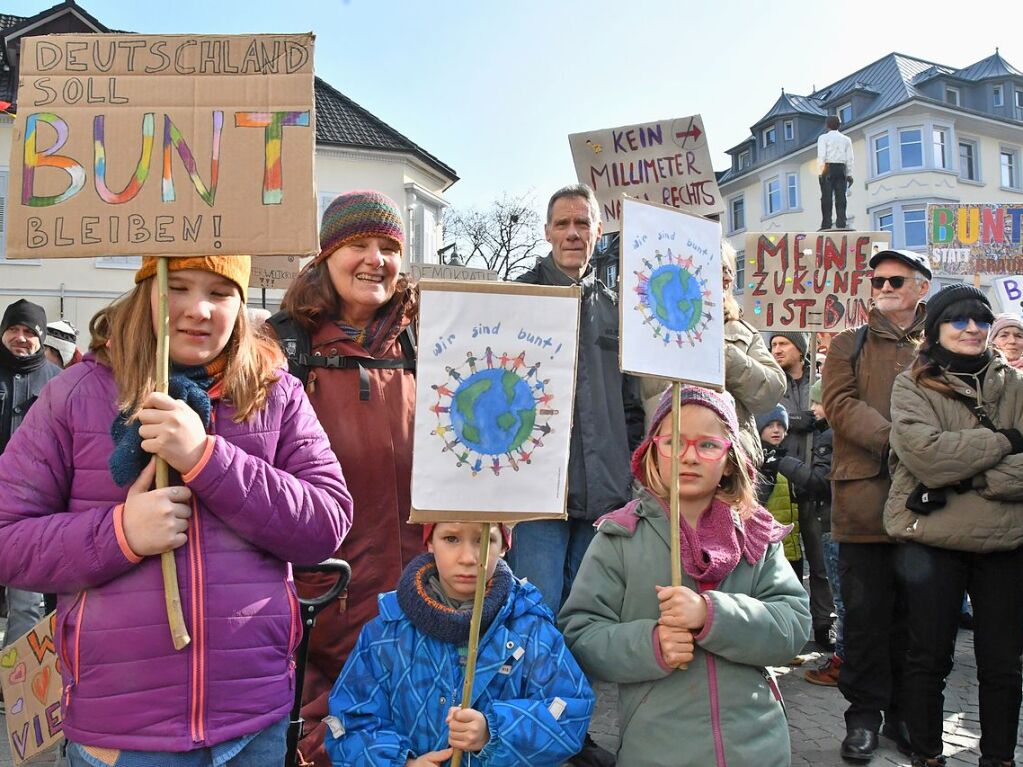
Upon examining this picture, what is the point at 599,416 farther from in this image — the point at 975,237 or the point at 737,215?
the point at 737,215

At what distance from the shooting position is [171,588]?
6.62 ft

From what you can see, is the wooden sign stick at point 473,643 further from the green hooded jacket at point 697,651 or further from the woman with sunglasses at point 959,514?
the woman with sunglasses at point 959,514

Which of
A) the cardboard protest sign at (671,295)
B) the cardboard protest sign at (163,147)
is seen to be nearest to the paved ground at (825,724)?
the cardboard protest sign at (671,295)

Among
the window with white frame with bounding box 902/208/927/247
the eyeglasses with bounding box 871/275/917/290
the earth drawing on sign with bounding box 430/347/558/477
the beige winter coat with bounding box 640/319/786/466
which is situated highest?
the window with white frame with bounding box 902/208/927/247

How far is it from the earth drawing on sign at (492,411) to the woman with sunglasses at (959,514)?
7.36 ft

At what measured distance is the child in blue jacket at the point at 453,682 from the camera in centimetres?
232

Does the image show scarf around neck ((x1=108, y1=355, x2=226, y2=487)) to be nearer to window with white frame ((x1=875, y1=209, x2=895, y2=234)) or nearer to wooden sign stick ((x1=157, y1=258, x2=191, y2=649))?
wooden sign stick ((x1=157, y1=258, x2=191, y2=649))

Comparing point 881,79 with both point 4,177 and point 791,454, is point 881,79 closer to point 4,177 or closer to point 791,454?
point 4,177

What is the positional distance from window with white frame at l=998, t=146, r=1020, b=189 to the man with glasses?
1688 inches

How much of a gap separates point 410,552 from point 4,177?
22720 millimetres

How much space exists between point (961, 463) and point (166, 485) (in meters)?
3.22

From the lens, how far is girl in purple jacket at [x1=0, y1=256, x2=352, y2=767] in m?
2.00

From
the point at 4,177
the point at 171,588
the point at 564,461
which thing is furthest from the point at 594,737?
the point at 4,177

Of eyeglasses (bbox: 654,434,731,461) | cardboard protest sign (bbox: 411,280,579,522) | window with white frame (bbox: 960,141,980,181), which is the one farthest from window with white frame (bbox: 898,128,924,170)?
cardboard protest sign (bbox: 411,280,579,522)
